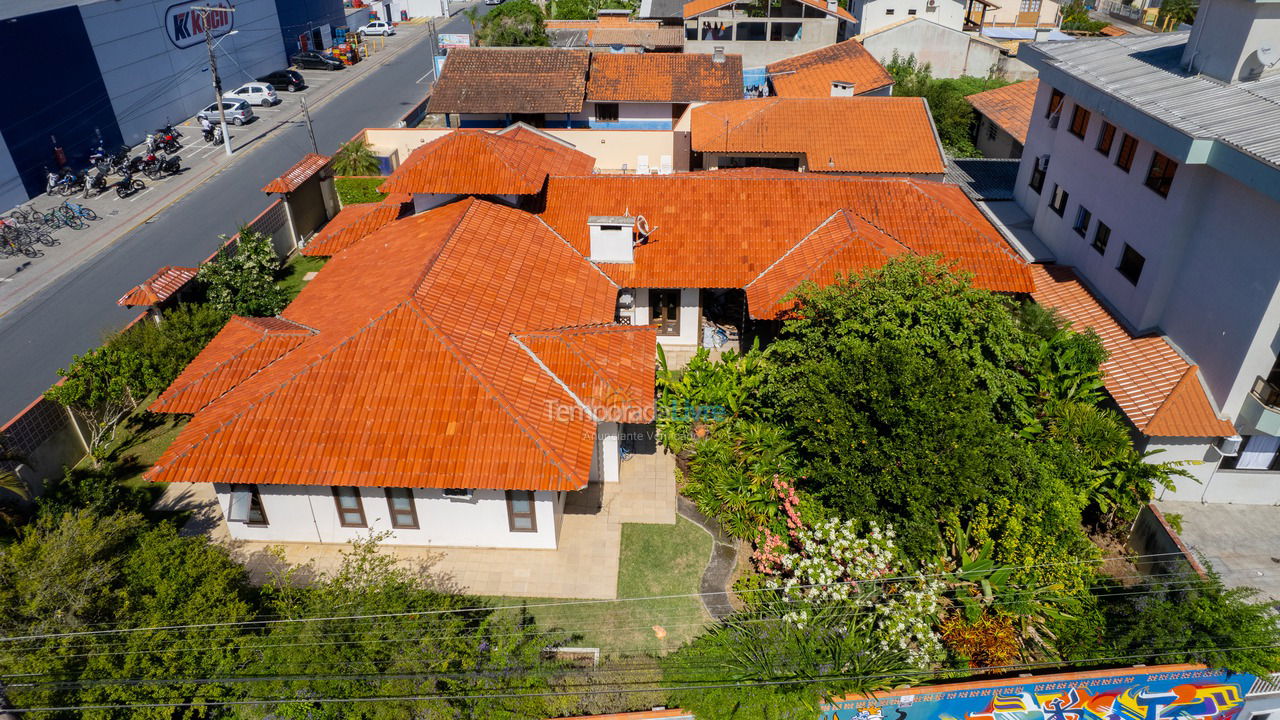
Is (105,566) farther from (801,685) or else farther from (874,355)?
(874,355)

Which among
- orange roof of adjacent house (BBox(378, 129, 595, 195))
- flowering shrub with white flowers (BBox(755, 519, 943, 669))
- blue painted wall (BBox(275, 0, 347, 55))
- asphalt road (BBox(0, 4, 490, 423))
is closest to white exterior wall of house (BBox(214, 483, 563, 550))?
flowering shrub with white flowers (BBox(755, 519, 943, 669))

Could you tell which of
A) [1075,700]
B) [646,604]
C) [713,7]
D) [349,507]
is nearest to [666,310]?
[646,604]

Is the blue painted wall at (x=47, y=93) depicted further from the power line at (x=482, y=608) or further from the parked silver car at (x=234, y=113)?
the power line at (x=482, y=608)

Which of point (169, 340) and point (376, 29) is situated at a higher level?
point (376, 29)

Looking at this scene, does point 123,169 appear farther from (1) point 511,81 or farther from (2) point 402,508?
(2) point 402,508

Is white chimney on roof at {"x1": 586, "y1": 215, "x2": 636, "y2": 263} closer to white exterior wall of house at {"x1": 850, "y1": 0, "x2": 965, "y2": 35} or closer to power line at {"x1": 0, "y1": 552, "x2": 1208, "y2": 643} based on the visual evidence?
power line at {"x1": 0, "y1": 552, "x2": 1208, "y2": 643}

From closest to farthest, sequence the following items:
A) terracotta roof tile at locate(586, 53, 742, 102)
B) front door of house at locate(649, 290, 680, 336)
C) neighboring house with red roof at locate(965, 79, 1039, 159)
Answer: front door of house at locate(649, 290, 680, 336) → neighboring house with red roof at locate(965, 79, 1039, 159) → terracotta roof tile at locate(586, 53, 742, 102)

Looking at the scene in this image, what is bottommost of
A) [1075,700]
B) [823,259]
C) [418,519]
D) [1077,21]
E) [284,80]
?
[1075,700]
